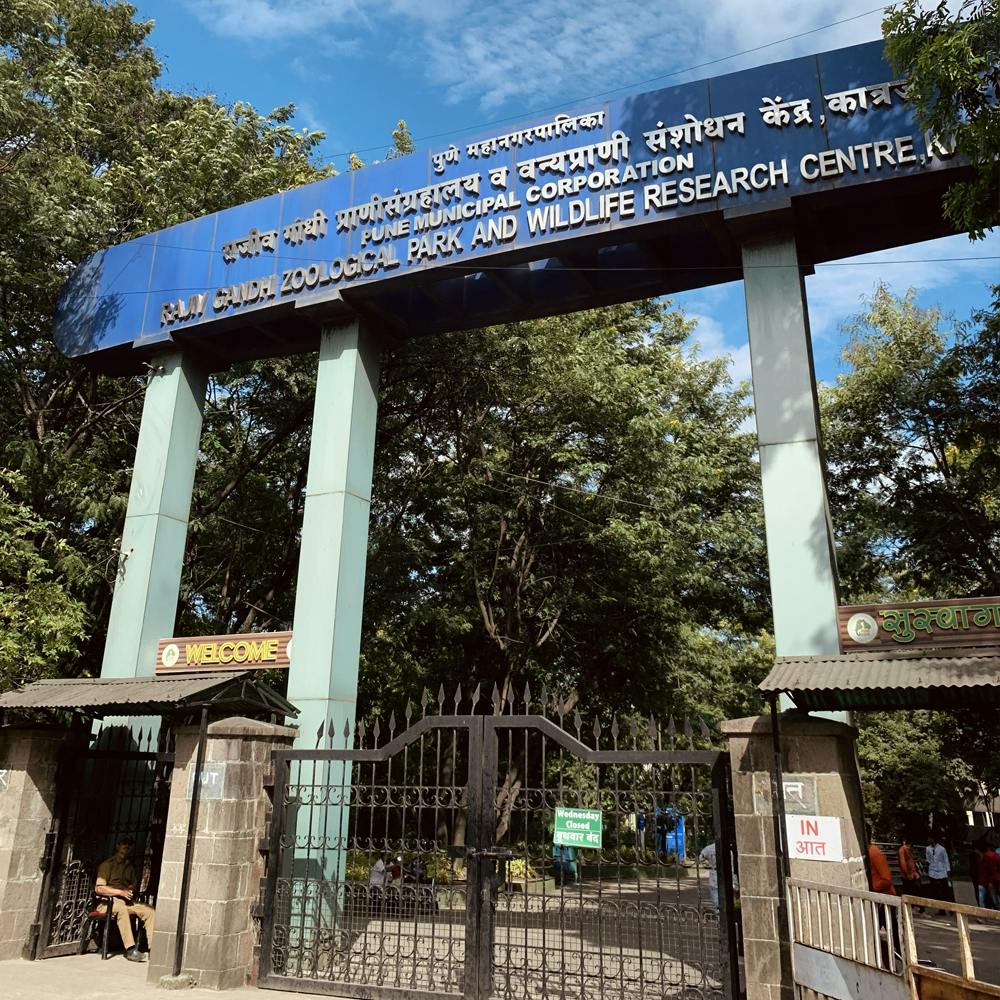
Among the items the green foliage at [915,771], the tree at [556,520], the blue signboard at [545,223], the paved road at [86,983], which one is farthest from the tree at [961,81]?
Result: the green foliage at [915,771]

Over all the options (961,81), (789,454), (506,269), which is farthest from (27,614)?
(961,81)

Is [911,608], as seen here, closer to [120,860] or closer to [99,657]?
[120,860]

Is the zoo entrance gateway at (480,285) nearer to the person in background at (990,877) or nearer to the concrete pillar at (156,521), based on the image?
the concrete pillar at (156,521)

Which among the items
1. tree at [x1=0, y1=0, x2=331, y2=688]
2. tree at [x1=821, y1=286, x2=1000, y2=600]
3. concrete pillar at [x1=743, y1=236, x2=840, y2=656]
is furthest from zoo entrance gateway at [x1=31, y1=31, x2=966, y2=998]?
tree at [x1=821, y1=286, x2=1000, y2=600]

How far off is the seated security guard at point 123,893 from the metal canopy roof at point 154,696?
66.2 inches

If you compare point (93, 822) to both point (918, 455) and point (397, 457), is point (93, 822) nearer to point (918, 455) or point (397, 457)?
point (397, 457)

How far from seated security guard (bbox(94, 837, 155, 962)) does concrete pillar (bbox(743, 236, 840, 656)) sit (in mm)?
7572

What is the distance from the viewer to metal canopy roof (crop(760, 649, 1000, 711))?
621 centimetres

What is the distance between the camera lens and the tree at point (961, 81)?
26.0 feet

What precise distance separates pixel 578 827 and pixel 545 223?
284 inches

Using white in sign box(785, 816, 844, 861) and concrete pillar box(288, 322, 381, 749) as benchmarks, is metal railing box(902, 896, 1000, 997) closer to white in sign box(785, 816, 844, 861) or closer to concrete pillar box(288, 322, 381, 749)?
white in sign box(785, 816, 844, 861)

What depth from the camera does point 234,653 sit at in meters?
11.0

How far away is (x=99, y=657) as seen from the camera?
18.0m

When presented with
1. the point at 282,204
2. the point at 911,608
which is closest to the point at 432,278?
the point at 282,204
